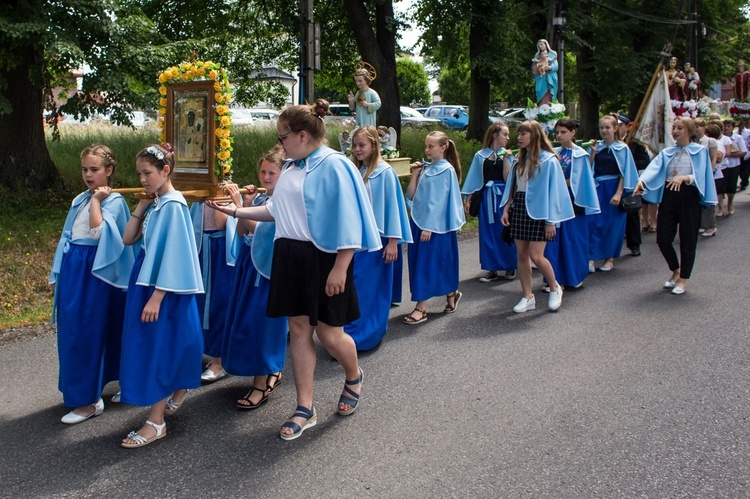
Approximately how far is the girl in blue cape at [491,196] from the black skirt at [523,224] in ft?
3.56

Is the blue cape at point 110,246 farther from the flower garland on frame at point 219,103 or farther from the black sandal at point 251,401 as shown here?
the black sandal at point 251,401

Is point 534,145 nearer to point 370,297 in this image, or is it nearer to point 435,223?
point 435,223

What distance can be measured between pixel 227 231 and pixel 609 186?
5884 mm

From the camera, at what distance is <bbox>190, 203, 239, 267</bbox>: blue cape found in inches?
200

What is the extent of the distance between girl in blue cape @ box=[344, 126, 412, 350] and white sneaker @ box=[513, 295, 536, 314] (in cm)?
165

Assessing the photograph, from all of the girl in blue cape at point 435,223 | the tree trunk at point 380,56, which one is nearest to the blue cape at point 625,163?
the girl in blue cape at point 435,223

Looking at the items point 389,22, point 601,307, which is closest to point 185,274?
point 601,307

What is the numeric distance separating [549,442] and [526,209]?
129 inches

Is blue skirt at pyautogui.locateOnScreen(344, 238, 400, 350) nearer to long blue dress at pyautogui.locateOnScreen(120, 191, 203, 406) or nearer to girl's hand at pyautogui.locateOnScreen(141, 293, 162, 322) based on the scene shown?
long blue dress at pyautogui.locateOnScreen(120, 191, 203, 406)

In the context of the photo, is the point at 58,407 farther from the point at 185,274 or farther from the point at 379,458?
the point at 379,458

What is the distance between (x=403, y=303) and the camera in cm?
768

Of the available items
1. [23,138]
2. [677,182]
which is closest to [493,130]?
[677,182]

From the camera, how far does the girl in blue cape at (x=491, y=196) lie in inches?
332

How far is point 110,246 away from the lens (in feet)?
14.6
